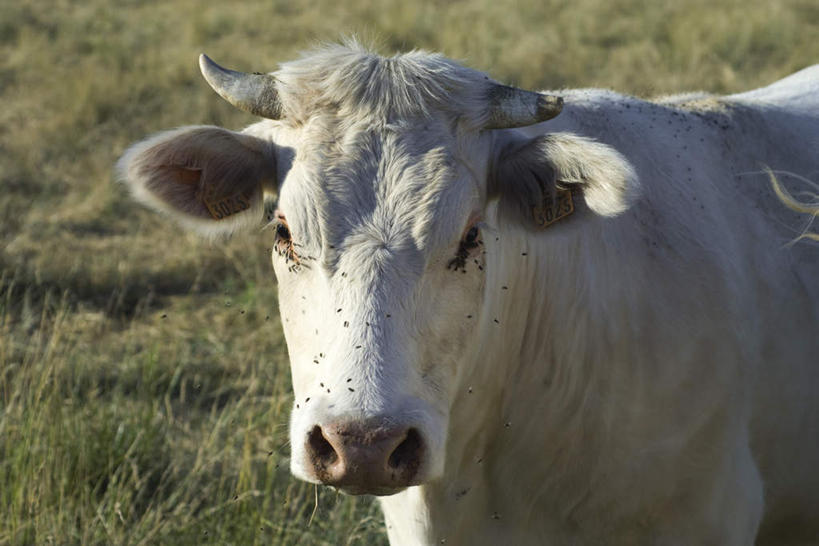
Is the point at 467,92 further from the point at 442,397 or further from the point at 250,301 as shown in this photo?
the point at 250,301

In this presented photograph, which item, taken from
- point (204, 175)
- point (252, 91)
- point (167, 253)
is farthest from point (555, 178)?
point (167, 253)

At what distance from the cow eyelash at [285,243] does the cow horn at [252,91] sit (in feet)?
1.09

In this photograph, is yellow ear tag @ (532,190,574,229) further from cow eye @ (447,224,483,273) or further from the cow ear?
cow eye @ (447,224,483,273)

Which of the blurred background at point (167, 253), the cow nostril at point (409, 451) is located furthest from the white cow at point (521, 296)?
the blurred background at point (167, 253)

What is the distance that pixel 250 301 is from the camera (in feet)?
22.0

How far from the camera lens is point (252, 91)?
297 cm

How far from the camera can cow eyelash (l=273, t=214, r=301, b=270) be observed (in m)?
2.80

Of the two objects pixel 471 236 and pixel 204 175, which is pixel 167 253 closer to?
pixel 204 175

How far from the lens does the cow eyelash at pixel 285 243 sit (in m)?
2.80

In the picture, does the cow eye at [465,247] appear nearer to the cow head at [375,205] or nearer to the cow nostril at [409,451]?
the cow head at [375,205]

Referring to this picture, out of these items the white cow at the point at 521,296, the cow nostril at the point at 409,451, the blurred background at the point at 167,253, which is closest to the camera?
the cow nostril at the point at 409,451

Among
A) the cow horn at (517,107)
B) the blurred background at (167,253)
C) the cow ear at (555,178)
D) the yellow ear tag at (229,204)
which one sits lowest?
the blurred background at (167,253)

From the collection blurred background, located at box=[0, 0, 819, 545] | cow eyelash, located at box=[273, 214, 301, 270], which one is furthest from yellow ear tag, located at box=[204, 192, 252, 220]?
blurred background, located at box=[0, 0, 819, 545]

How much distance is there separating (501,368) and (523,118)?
2.68 feet
